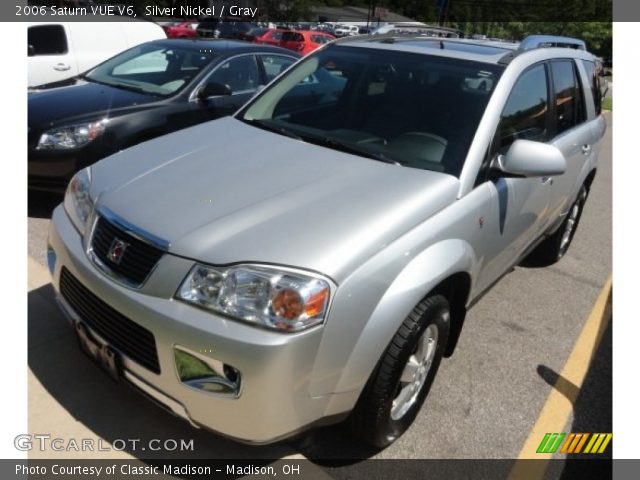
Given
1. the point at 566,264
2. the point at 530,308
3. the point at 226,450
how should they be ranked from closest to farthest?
the point at 226,450 → the point at 530,308 → the point at 566,264

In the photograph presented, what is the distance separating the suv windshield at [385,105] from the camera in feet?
8.81

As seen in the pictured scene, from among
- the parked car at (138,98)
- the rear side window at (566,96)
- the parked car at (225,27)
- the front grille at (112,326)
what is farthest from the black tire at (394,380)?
the parked car at (225,27)

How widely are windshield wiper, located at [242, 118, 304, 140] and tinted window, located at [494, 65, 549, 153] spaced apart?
1109 millimetres

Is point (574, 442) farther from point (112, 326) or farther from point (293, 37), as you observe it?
point (293, 37)

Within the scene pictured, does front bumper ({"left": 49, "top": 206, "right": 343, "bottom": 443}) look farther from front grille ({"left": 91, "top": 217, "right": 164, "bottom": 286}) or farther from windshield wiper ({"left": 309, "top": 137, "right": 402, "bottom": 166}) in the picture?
windshield wiper ({"left": 309, "top": 137, "right": 402, "bottom": 166})

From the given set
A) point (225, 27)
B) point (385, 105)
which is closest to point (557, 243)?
point (385, 105)

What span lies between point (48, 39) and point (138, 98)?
328cm

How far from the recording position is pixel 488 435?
2.64 meters

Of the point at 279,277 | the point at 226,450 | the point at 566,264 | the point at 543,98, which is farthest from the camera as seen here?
the point at 566,264

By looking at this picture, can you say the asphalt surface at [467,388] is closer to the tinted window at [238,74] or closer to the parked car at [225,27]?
the tinted window at [238,74]

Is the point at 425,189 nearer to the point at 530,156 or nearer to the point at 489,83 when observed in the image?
the point at 530,156

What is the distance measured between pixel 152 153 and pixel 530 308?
115 inches

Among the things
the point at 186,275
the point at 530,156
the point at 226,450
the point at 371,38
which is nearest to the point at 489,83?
the point at 530,156

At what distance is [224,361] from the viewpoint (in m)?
1.81
